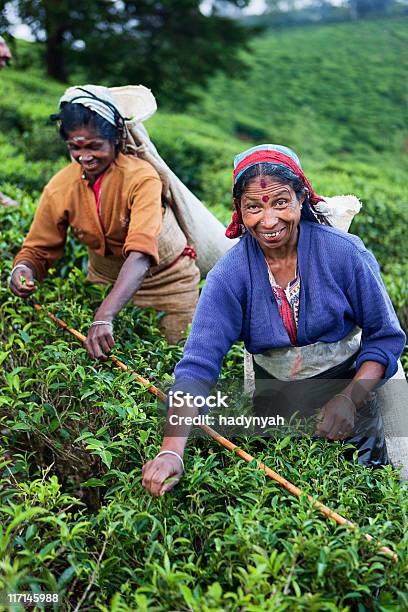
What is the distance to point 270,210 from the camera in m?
2.44

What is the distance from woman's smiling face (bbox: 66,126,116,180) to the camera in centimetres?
320

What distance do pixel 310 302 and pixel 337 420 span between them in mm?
429

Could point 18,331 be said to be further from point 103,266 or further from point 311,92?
point 311,92

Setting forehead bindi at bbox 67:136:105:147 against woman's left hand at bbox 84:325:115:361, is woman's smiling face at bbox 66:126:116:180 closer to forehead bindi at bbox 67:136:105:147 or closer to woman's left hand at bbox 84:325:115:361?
forehead bindi at bbox 67:136:105:147

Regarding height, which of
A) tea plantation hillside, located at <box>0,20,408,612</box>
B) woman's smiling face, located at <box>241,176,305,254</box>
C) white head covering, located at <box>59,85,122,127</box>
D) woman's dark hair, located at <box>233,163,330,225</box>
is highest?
white head covering, located at <box>59,85,122,127</box>

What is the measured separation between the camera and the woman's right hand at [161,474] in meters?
2.00

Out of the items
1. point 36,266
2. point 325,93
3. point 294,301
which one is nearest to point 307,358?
point 294,301

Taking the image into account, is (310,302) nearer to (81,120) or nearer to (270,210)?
(270,210)

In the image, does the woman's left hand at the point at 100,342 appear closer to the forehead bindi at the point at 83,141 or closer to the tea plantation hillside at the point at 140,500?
the tea plantation hillside at the point at 140,500

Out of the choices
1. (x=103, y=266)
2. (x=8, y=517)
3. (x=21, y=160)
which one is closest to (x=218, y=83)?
(x=21, y=160)

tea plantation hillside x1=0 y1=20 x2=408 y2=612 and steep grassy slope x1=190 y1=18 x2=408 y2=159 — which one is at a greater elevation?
tea plantation hillside x1=0 y1=20 x2=408 y2=612

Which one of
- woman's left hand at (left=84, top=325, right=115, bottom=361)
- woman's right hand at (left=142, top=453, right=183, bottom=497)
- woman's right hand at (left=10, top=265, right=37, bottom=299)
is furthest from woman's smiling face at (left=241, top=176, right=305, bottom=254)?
woman's right hand at (left=10, top=265, right=37, bottom=299)

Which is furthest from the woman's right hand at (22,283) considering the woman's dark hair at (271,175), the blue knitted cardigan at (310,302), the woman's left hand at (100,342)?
the woman's dark hair at (271,175)

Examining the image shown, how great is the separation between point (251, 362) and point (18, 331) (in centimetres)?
108
